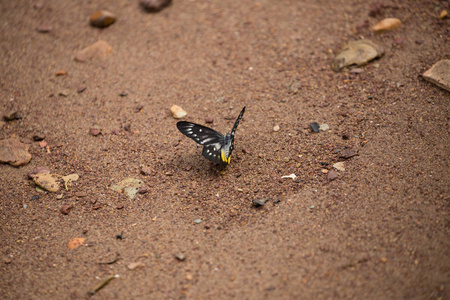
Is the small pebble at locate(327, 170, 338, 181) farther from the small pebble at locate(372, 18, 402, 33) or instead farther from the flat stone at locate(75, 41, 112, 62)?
the flat stone at locate(75, 41, 112, 62)

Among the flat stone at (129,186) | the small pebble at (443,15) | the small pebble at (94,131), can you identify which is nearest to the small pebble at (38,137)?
the small pebble at (94,131)

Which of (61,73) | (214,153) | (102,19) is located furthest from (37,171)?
(102,19)

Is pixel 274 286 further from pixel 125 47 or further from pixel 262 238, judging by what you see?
pixel 125 47

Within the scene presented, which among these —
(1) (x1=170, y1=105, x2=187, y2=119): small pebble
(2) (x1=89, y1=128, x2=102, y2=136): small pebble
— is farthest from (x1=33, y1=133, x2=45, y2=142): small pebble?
(1) (x1=170, y1=105, x2=187, y2=119): small pebble

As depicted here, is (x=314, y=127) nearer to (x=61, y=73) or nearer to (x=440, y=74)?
(x=440, y=74)

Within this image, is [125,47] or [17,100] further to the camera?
[125,47]

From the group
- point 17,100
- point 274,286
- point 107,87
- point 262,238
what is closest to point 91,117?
point 107,87
